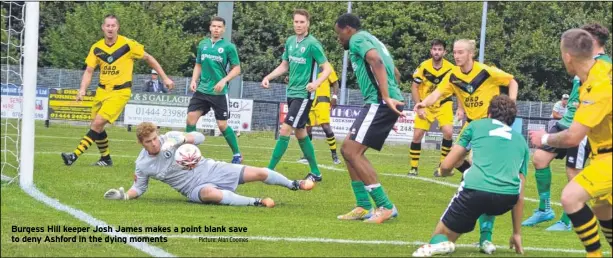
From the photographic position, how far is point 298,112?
14.0m

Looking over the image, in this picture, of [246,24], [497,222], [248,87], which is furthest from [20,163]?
[246,24]

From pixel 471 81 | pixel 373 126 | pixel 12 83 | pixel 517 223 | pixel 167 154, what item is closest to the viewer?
pixel 517 223

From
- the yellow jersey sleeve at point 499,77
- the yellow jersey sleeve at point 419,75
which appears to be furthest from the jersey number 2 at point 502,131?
the yellow jersey sleeve at point 419,75

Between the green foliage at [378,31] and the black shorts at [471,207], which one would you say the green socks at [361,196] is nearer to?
the black shorts at [471,207]

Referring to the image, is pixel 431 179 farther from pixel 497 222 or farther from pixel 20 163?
pixel 20 163

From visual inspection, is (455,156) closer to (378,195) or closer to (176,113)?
(378,195)

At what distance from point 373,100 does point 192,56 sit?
138 ft

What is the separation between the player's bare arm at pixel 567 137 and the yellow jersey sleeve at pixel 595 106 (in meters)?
0.05

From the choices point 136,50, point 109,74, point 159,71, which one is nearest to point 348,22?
point 159,71

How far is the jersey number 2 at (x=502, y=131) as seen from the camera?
8.43m

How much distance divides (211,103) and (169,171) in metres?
4.37

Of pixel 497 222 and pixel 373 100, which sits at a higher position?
pixel 373 100

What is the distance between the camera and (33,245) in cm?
798

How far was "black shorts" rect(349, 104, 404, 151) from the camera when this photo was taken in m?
10.5
